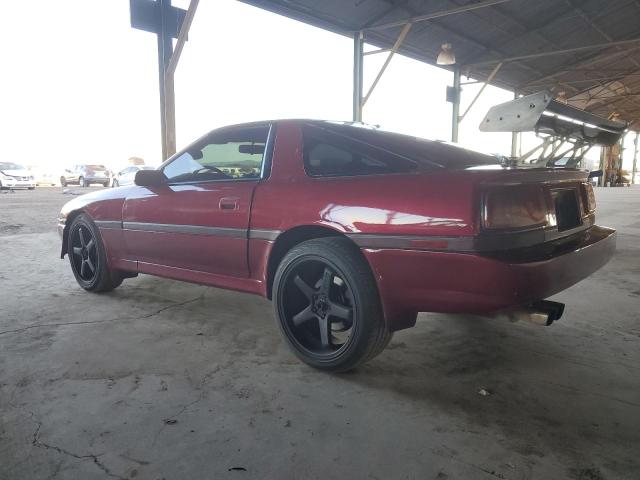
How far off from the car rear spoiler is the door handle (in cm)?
279

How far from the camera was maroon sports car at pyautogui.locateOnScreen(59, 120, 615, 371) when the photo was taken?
1882 mm

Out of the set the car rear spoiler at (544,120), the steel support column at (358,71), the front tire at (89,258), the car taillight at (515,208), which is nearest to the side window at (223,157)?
the front tire at (89,258)

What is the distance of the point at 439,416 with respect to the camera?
1882 millimetres

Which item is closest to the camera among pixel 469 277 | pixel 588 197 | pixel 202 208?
pixel 469 277

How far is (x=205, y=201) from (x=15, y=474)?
1.69 metres

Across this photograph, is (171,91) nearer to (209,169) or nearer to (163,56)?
Answer: (163,56)

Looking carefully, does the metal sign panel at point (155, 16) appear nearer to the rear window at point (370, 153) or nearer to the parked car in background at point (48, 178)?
the rear window at point (370, 153)

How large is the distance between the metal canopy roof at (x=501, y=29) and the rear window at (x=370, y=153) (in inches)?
299

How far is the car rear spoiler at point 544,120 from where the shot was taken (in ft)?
13.6

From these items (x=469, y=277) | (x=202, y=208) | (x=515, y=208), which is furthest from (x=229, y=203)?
(x=515, y=208)

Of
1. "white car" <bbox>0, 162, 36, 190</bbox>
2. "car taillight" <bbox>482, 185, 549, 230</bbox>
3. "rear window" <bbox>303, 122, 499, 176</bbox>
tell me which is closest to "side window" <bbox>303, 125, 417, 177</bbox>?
"rear window" <bbox>303, 122, 499, 176</bbox>

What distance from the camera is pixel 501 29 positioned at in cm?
1217

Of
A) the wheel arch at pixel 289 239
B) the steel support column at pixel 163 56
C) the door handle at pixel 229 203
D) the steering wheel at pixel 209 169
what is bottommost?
the wheel arch at pixel 289 239

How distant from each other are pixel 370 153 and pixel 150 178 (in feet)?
5.58
